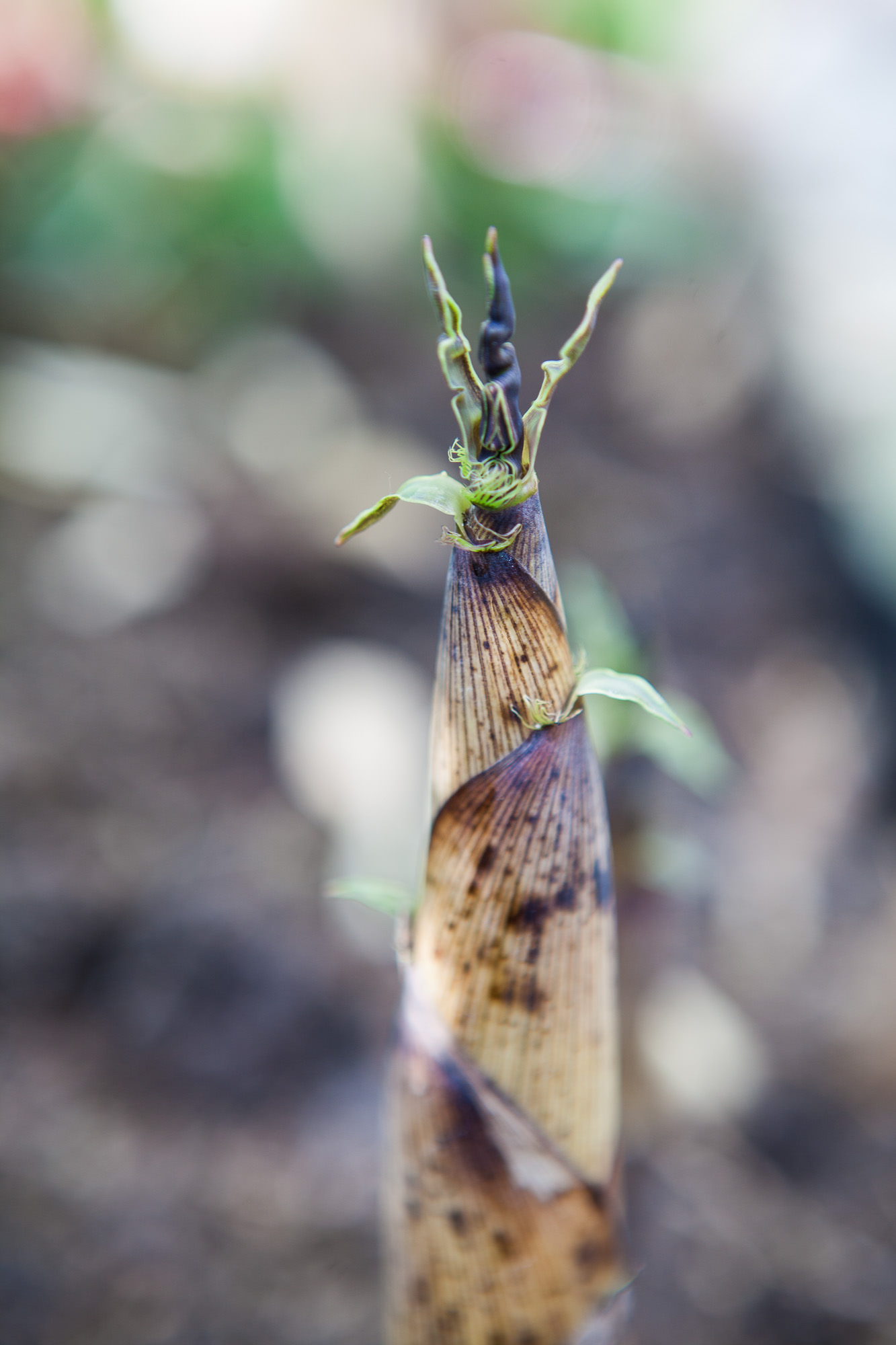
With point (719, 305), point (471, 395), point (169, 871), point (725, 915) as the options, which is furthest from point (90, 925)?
point (719, 305)

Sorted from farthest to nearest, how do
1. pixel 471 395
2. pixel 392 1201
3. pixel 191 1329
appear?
pixel 191 1329 < pixel 392 1201 < pixel 471 395

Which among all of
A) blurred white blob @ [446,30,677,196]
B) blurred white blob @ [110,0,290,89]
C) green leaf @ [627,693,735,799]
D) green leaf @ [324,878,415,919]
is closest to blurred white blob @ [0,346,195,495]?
blurred white blob @ [110,0,290,89]

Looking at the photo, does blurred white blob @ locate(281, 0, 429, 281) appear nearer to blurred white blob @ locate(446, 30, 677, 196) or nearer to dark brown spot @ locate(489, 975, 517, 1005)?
blurred white blob @ locate(446, 30, 677, 196)

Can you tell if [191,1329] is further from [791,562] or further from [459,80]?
[459,80]

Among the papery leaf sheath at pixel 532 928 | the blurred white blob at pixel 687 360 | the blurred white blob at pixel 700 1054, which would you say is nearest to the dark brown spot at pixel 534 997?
the papery leaf sheath at pixel 532 928

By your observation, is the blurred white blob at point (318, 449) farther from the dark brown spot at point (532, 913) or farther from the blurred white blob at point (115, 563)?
the dark brown spot at point (532, 913)

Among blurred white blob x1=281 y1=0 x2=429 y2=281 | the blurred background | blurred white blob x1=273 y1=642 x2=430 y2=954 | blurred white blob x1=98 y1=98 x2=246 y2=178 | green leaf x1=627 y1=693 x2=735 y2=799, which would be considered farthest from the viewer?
blurred white blob x1=281 y1=0 x2=429 y2=281

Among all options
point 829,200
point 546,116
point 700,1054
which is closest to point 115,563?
point 700,1054
